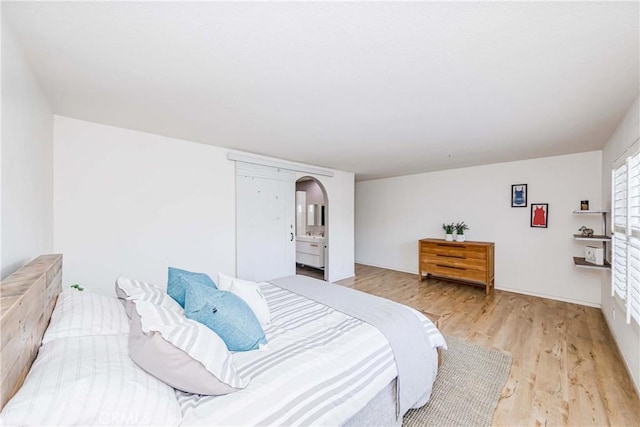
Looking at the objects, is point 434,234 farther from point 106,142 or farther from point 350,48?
point 106,142

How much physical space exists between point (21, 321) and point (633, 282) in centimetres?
363

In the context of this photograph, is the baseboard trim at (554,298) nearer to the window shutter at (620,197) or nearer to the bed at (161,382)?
the window shutter at (620,197)

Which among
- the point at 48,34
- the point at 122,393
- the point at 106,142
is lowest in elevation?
the point at 122,393

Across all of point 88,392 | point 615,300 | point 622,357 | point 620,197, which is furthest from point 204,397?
point 615,300

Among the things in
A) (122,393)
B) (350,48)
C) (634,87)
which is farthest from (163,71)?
(634,87)

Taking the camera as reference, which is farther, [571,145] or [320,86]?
[571,145]

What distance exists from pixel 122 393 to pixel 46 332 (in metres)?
0.65

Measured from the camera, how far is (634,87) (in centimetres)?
180

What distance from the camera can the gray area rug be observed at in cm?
174

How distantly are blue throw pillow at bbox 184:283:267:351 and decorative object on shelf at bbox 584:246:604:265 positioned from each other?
4335 millimetres

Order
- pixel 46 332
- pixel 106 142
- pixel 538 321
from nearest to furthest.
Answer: pixel 46 332 < pixel 106 142 < pixel 538 321

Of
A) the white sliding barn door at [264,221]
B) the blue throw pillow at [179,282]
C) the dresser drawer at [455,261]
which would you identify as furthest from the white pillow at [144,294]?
the dresser drawer at [455,261]

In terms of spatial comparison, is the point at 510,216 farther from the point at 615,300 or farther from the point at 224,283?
the point at 224,283

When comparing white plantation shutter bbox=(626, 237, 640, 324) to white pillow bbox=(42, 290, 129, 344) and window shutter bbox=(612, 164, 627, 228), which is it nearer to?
window shutter bbox=(612, 164, 627, 228)
